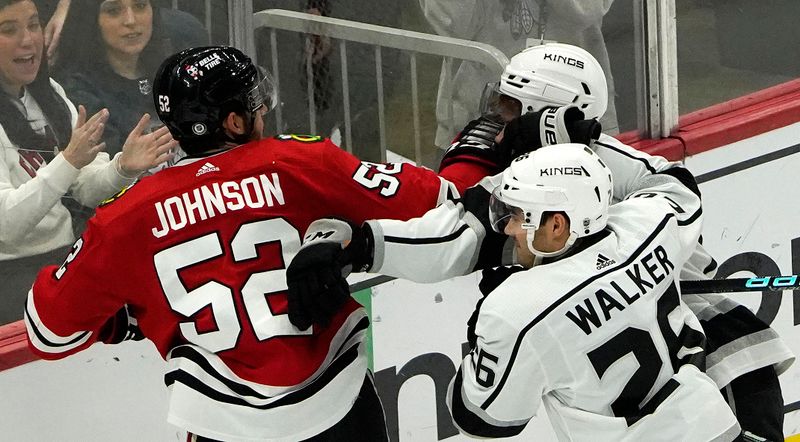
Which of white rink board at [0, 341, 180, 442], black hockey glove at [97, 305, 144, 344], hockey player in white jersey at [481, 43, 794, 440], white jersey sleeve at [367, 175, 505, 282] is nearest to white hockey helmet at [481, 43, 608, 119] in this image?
hockey player in white jersey at [481, 43, 794, 440]

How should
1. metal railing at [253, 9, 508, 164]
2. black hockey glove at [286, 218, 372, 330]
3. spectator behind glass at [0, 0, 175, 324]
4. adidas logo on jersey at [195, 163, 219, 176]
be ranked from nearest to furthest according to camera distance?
black hockey glove at [286, 218, 372, 330], adidas logo on jersey at [195, 163, 219, 176], spectator behind glass at [0, 0, 175, 324], metal railing at [253, 9, 508, 164]

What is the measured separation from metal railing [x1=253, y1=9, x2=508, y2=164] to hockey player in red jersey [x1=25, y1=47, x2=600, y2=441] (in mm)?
684

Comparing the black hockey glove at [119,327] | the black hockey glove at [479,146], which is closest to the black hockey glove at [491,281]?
the black hockey glove at [479,146]

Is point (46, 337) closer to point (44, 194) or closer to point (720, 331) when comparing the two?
point (44, 194)

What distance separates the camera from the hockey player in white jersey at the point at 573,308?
237 centimetres

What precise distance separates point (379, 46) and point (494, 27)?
0.33 metres

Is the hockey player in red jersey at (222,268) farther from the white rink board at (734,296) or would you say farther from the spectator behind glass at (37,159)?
the white rink board at (734,296)

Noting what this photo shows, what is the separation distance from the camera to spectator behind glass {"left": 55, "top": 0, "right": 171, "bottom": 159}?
2889 millimetres

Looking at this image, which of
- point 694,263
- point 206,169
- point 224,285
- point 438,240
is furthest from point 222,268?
point 694,263

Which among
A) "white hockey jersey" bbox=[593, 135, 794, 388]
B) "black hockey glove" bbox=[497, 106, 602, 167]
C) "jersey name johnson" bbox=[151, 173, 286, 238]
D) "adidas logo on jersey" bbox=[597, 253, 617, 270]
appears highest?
"black hockey glove" bbox=[497, 106, 602, 167]

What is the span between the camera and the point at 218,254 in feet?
8.00

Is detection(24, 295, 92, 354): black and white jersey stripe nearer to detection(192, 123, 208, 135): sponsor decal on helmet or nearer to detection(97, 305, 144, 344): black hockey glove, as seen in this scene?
detection(97, 305, 144, 344): black hockey glove

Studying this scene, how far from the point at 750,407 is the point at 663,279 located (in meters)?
0.45

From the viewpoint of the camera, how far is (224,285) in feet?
8.03
